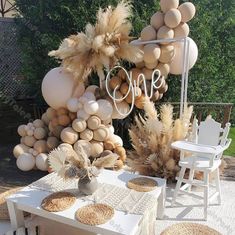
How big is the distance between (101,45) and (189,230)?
198 centimetres

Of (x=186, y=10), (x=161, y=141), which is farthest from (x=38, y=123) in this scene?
(x=186, y=10)

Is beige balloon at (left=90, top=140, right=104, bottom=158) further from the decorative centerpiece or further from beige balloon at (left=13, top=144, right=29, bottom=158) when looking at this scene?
the decorative centerpiece

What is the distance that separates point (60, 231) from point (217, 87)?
3.59 meters

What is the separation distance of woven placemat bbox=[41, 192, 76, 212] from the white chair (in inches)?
41.5

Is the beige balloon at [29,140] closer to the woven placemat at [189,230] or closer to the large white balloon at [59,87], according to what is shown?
the large white balloon at [59,87]

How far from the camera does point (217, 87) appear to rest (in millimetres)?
5012

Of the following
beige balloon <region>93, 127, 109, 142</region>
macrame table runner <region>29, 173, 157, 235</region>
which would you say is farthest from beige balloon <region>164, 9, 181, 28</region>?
macrame table runner <region>29, 173, 157, 235</region>

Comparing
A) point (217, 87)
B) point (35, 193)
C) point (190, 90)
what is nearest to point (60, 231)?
point (35, 193)

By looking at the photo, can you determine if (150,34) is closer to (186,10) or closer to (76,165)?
(186,10)

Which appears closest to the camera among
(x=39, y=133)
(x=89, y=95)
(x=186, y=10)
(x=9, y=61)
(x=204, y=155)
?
(x=204, y=155)

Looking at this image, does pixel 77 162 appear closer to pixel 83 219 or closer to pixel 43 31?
pixel 83 219

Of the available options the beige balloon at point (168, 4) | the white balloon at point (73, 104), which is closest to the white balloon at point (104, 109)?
the white balloon at point (73, 104)

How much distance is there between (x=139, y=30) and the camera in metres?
4.25

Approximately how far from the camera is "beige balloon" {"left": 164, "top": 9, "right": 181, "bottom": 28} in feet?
10.6
